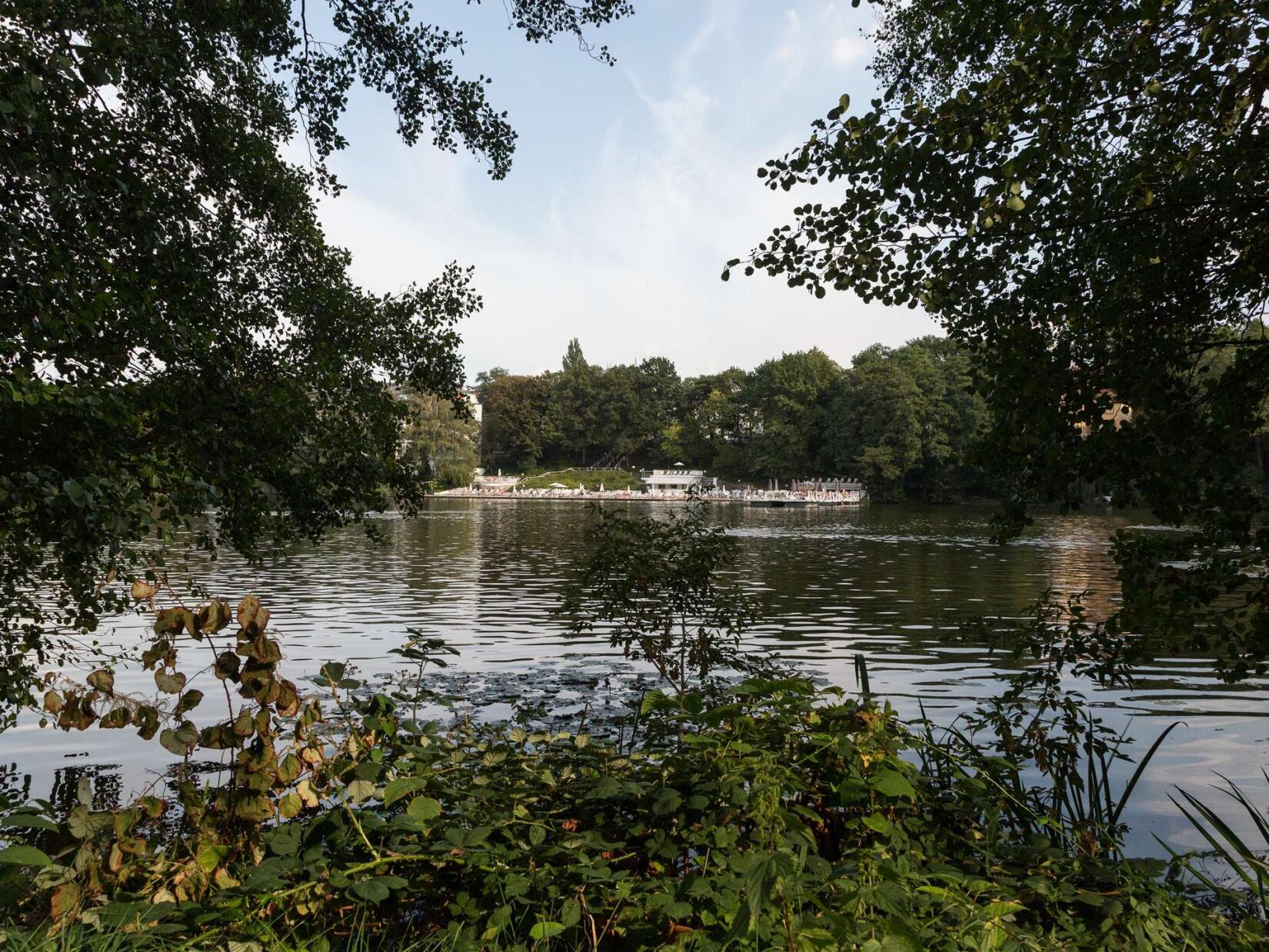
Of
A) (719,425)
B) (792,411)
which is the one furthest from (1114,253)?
(719,425)

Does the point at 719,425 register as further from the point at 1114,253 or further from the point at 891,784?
the point at 891,784

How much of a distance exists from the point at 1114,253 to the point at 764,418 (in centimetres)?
8641

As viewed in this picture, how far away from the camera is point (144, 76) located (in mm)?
5934

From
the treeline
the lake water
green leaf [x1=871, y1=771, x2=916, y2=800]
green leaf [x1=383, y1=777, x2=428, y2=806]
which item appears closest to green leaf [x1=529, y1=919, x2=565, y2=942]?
green leaf [x1=383, y1=777, x2=428, y2=806]

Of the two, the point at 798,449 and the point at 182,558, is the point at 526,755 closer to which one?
the point at 182,558

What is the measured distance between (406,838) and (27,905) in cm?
131

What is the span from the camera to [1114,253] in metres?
4.37

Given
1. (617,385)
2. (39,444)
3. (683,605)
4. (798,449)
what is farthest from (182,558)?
(617,385)

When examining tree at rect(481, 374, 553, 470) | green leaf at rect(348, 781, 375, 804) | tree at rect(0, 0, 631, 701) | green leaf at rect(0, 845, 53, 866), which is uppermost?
tree at rect(481, 374, 553, 470)

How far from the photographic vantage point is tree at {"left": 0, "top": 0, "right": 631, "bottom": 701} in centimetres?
391

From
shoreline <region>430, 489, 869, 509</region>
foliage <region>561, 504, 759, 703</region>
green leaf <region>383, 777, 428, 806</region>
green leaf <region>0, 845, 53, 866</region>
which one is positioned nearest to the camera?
green leaf <region>0, 845, 53, 866</region>

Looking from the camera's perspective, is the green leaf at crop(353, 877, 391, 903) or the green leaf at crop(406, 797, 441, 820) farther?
the green leaf at crop(406, 797, 441, 820)

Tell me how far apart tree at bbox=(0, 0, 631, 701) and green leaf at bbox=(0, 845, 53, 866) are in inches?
65.2

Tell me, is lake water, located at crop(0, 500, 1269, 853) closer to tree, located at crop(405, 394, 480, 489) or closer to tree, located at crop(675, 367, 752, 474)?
tree, located at crop(405, 394, 480, 489)
